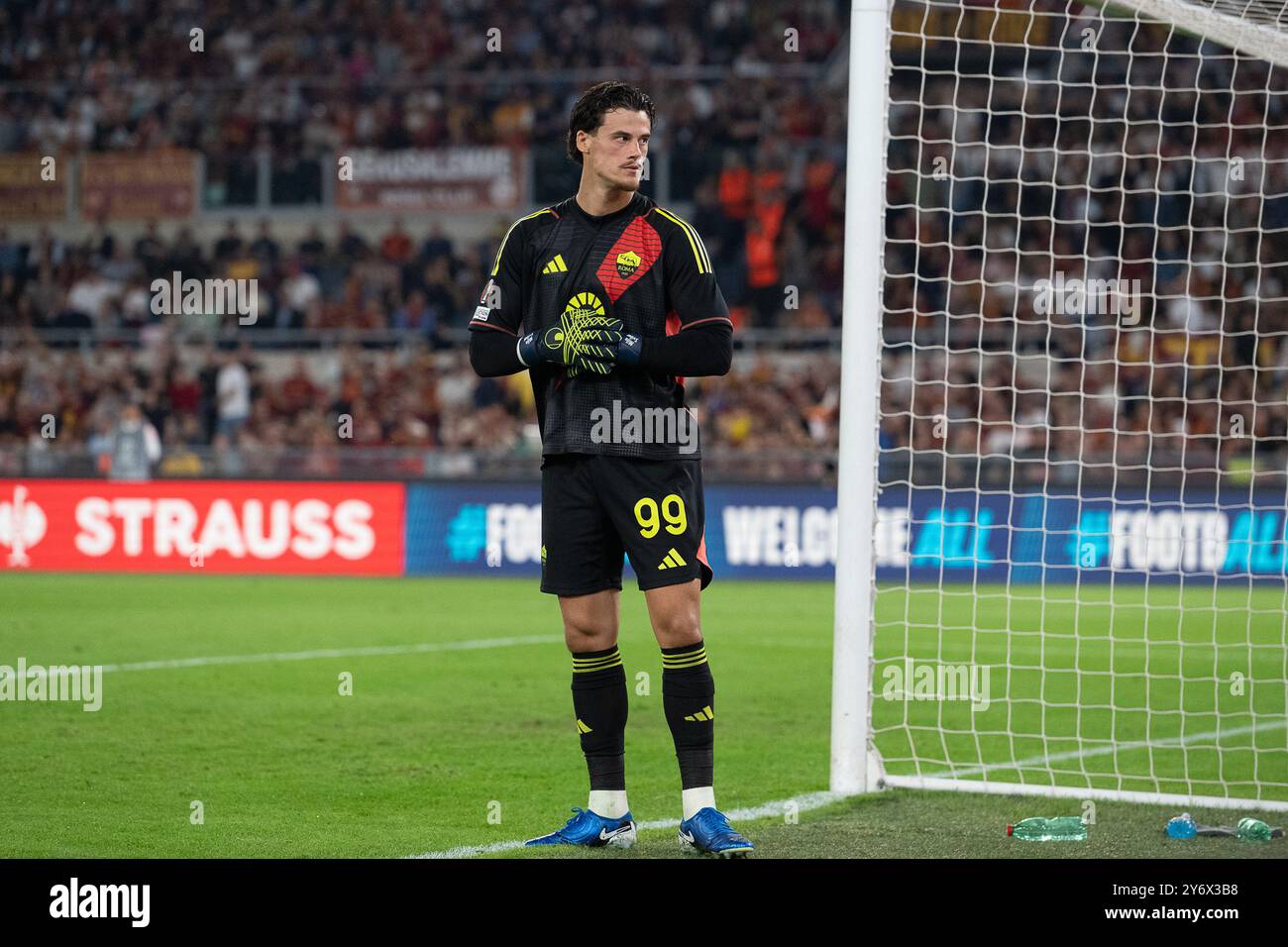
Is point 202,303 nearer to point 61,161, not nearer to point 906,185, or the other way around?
point 61,161

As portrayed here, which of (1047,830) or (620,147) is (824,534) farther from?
(620,147)

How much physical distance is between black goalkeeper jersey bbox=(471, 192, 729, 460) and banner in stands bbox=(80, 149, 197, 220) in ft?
67.9

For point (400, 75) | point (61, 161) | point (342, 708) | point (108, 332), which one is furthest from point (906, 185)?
point (342, 708)

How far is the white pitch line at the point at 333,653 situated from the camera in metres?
9.86

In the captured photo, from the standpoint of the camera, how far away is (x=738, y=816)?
5.57 m

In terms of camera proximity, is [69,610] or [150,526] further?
[150,526]

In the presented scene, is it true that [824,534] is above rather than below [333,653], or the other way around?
above

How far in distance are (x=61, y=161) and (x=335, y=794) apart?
21.0 meters

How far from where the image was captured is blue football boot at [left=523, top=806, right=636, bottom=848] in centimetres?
492

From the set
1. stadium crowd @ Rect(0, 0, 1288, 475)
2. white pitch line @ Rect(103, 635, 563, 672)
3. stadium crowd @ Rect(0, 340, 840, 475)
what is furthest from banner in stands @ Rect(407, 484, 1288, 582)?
white pitch line @ Rect(103, 635, 563, 672)

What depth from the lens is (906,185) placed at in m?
21.6

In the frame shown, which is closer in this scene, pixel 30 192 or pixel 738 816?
pixel 738 816

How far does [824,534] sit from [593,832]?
12.4 m

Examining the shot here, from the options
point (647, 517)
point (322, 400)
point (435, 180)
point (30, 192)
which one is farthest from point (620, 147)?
point (30, 192)
